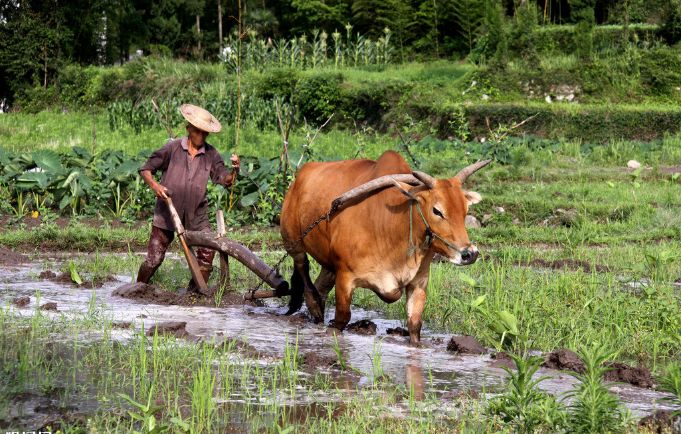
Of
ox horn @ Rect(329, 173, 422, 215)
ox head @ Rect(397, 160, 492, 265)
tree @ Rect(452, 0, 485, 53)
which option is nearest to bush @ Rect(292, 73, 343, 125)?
tree @ Rect(452, 0, 485, 53)

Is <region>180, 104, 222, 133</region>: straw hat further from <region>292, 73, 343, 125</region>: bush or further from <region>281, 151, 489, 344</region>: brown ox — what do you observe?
<region>292, 73, 343, 125</region>: bush

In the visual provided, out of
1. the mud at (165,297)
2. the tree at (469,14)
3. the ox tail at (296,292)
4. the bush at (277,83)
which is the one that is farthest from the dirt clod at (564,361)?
the tree at (469,14)

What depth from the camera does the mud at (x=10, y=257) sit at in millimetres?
10102

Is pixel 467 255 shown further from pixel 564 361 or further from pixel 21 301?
pixel 21 301

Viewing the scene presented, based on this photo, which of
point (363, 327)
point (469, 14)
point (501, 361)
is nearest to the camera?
point (501, 361)

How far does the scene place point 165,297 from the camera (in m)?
8.39

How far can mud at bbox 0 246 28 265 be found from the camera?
10102 millimetres

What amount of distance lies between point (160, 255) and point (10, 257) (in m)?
2.61

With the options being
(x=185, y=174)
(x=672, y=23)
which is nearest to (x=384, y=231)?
(x=185, y=174)

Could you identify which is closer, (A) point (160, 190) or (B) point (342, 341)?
(B) point (342, 341)

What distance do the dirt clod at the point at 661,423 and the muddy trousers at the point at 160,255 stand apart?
4.38 m

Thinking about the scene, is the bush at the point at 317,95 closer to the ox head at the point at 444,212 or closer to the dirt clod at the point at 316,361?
the ox head at the point at 444,212

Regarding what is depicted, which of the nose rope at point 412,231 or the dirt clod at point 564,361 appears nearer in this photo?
the dirt clod at point 564,361

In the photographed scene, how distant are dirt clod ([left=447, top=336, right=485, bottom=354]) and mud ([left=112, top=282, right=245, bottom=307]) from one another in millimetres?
2220
